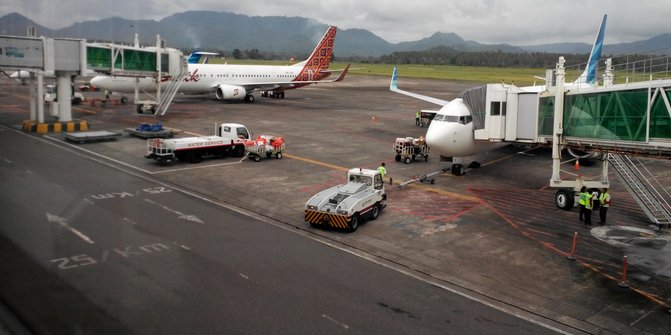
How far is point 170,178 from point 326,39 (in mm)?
63668

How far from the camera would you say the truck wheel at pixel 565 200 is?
30.0 m

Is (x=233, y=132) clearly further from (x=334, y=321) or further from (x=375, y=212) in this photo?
(x=334, y=321)

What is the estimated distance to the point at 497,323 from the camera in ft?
53.8

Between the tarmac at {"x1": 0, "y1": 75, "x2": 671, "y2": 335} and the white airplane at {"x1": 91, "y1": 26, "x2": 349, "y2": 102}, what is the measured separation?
58.8 feet

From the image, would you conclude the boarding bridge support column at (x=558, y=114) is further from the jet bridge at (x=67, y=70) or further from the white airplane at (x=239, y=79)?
the white airplane at (x=239, y=79)

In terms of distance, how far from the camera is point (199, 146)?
1590 inches

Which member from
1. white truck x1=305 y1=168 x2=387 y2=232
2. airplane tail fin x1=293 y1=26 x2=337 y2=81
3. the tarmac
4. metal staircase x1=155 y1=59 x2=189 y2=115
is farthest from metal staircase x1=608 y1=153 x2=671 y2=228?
airplane tail fin x1=293 y1=26 x2=337 y2=81

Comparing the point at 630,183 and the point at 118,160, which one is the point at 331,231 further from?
the point at 118,160

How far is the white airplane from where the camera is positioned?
7244 centimetres

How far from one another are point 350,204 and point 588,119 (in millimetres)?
13382

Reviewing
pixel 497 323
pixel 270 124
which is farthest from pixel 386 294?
pixel 270 124

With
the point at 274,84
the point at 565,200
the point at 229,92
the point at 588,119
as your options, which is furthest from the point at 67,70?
the point at 588,119

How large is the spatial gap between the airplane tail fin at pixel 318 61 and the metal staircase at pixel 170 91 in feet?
85.9

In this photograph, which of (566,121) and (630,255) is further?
(566,121)
